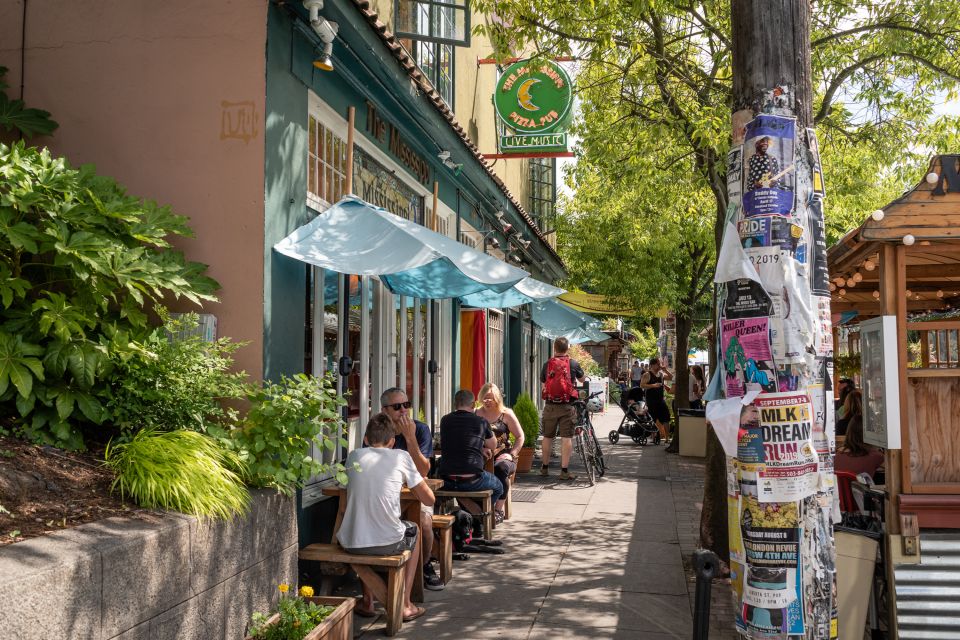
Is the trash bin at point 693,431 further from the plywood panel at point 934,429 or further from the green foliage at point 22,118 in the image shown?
the green foliage at point 22,118

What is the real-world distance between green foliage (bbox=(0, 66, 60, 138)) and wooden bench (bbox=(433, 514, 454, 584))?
4.14m

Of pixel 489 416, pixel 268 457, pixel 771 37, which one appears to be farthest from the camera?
pixel 489 416

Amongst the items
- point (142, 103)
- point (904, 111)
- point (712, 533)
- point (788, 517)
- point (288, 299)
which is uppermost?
point (904, 111)

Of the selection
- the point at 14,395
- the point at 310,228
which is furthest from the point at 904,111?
the point at 14,395

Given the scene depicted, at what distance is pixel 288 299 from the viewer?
617cm

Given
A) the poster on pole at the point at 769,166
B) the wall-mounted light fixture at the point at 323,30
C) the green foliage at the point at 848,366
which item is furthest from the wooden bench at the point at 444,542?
the green foliage at the point at 848,366

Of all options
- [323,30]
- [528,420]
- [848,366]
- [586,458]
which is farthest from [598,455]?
[323,30]

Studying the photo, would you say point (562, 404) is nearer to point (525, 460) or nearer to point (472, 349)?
point (525, 460)

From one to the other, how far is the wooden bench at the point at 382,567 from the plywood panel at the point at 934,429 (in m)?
3.32

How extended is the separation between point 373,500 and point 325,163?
311 centimetres

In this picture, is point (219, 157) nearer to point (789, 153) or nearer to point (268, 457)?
point (268, 457)

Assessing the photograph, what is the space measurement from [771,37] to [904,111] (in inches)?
311

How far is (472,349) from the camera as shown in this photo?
13.0 meters

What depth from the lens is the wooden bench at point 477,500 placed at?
7.67 metres
